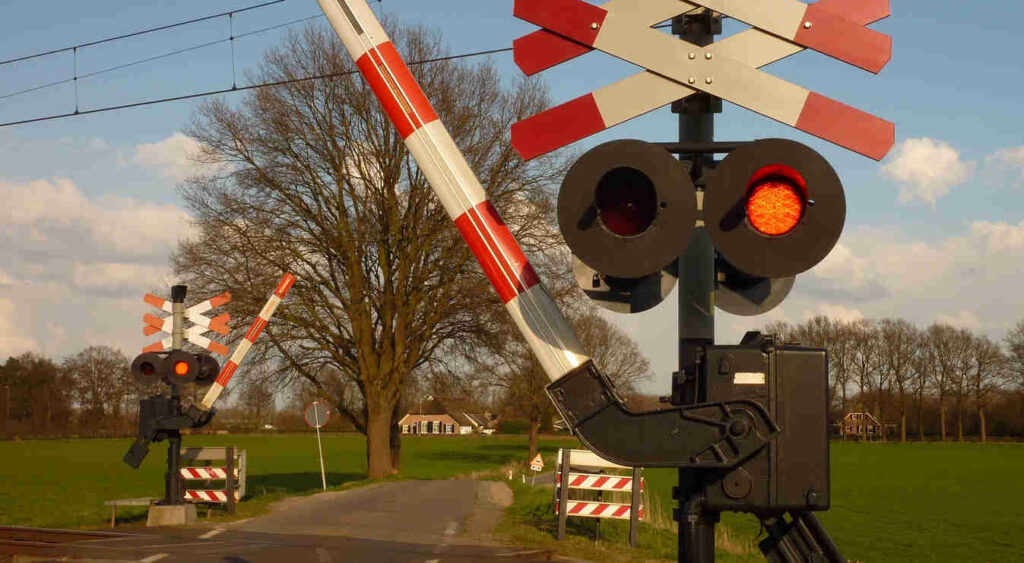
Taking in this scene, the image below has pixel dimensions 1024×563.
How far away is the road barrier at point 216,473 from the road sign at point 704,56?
14138 mm

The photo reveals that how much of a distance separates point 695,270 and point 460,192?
0.82 metres

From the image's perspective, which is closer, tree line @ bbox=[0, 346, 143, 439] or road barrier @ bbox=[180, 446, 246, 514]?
road barrier @ bbox=[180, 446, 246, 514]

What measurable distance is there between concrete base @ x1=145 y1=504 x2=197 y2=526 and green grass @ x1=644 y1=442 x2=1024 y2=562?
906cm

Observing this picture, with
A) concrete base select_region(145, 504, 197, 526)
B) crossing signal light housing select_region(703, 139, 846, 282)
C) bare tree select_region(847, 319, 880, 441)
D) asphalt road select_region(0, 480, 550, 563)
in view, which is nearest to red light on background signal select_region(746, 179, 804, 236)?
crossing signal light housing select_region(703, 139, 846, 282)

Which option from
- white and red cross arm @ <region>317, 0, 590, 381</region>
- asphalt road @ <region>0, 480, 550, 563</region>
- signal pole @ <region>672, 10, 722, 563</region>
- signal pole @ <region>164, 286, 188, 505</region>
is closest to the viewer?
signal pole @ <region>672, 10, 722, 563</region>

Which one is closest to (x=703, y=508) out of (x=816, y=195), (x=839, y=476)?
(x=816, y=195)

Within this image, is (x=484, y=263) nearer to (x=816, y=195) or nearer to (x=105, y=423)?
(x=816, y=195)

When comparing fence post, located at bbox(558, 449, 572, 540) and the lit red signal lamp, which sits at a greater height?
the lit red signal lamp

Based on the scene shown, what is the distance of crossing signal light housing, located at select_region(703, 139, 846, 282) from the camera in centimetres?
286

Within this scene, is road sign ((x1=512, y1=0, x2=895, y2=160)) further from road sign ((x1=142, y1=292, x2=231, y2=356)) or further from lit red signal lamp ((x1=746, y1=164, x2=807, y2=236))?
road sign ((x1=142, y1=292, x2=231, y2=356))

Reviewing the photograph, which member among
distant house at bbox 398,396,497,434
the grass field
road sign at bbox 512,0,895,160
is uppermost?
road sign at bbox 512,0,895,160

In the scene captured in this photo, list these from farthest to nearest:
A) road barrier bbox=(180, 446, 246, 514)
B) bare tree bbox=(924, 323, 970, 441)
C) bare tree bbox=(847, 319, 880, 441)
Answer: bare tree bbox=(924, 323, 970, 441), bare tree bbox=(847, 319, 880, 441), road barrier bbox=(180, 446, 246, 514)

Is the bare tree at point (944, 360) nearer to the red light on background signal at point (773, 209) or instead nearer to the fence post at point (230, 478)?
the fence post at point (230, 478)

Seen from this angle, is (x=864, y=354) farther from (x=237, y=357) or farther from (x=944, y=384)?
(x=237, y=357)
